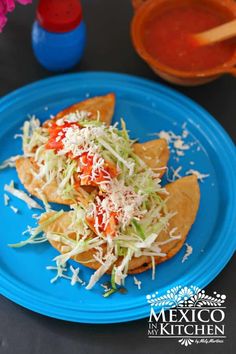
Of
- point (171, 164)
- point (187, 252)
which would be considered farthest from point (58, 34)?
point (187, 252)

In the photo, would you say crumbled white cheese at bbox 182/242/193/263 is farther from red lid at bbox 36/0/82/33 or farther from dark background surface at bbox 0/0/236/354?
red lid at bbox 36/0/82/33

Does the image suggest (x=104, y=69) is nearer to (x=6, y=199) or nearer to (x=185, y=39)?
(x=185, y=39)

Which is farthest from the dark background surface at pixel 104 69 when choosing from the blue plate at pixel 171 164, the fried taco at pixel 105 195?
the fried taco at pixel 105 195

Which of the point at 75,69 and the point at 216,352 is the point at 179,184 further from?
the point at 75,69

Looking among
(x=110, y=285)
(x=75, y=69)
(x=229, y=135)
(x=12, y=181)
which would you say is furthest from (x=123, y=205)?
(x=75, y=69)

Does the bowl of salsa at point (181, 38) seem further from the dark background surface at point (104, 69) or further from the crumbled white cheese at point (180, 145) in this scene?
the crumbled white cheese at point (180, 145)
